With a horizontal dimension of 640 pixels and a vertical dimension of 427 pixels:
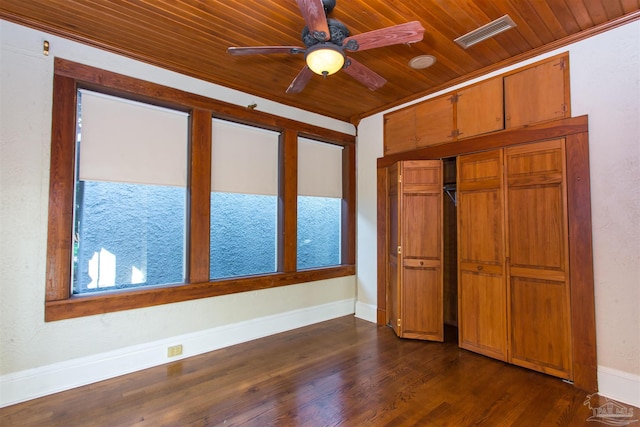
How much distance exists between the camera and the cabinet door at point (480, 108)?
3193mm

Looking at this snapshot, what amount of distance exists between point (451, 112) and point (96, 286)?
4144mm

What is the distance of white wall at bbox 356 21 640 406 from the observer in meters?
2.42

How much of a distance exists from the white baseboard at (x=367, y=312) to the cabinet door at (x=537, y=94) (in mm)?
2823

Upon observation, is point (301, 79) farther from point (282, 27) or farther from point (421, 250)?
point (421, 250)

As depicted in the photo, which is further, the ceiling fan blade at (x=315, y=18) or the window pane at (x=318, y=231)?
the window pane at (x=318, y=231)

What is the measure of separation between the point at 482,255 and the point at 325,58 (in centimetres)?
253

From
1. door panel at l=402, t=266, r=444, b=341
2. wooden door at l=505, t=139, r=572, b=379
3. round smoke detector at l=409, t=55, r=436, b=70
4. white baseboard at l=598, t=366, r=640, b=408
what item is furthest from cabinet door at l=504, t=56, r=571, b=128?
white baseboard at l=598, t=366, r=640, b=408

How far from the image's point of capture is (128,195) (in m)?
3.07

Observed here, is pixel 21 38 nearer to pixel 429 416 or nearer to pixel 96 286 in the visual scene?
pixel 96 286

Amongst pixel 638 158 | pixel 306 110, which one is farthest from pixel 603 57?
pixel 306 110

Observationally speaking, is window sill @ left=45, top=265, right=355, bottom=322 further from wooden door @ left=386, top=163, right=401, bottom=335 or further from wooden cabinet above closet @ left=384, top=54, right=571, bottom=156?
wooden cabinet above closet @ left=384, top=54, right=571, bottom=156

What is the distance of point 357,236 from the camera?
15.6 feet

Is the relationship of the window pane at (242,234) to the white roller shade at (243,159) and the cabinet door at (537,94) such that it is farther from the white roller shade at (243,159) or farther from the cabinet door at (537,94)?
the cabinet door at (537,94)

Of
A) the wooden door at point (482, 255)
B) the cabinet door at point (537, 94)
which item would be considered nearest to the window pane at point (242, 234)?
the wooden door at point (482, 255)
